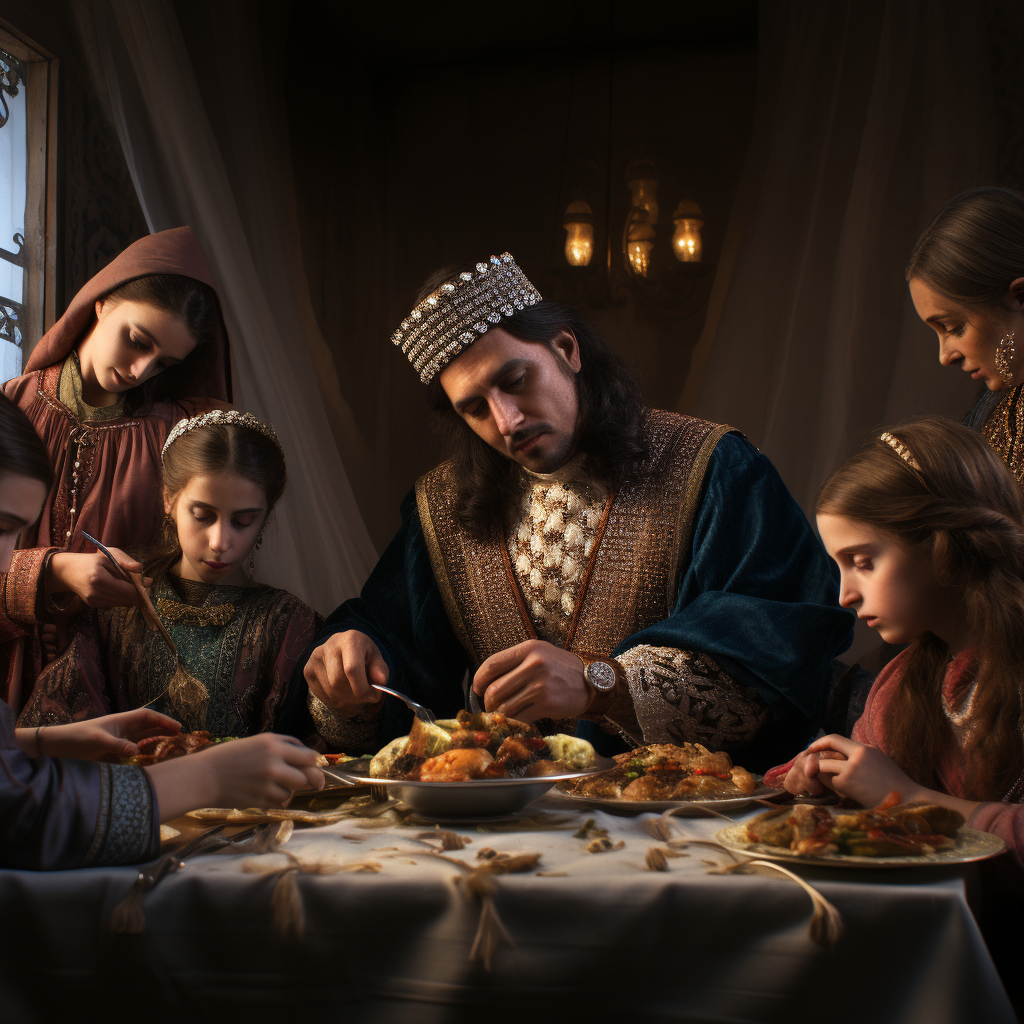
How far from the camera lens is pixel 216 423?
2.21m

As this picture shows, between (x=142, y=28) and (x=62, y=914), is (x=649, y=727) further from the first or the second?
(x=142, y=28)

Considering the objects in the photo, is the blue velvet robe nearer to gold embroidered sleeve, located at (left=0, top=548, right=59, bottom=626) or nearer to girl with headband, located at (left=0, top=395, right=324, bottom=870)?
gold embroidered sleeve, located at (left=0, top=548, right=59, bottom=626)

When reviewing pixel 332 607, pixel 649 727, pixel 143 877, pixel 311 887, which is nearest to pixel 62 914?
pixel 143 877

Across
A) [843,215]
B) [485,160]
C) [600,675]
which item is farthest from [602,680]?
[485,160]

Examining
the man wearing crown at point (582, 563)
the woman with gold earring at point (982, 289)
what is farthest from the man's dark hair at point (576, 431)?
the woman with gold earring at point (982, 289)

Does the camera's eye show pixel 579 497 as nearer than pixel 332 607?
Yes

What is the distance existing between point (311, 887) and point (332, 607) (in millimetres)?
2099

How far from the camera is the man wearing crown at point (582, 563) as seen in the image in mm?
1648

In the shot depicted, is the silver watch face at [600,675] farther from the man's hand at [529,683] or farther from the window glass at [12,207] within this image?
the window glass at [12,207]

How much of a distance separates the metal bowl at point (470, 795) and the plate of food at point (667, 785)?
0.10 metres

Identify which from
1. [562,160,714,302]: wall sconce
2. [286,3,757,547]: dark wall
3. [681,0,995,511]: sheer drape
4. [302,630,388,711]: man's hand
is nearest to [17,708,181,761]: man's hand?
[302,630,388,711]: man's hand

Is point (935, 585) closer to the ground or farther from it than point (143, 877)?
farther from it

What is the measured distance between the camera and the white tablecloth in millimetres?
798

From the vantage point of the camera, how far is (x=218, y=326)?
7.94ft
